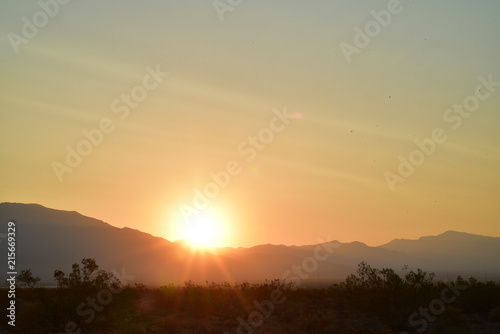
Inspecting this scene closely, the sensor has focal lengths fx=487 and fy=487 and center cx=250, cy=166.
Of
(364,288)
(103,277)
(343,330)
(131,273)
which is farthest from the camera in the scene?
(131,273)

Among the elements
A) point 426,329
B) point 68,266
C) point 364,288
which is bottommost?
point 426,329

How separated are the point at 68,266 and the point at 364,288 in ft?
538

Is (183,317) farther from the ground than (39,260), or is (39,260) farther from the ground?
(39,260)

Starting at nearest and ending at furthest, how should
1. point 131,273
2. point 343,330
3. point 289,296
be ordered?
1. point 343,330
2. point 289,296
3. point 131,273

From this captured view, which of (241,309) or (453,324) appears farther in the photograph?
(241,309)

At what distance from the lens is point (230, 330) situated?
25.2 meters

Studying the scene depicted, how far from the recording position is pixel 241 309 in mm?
30516

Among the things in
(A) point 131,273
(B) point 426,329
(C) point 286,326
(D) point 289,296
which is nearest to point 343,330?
(C) point 286,326

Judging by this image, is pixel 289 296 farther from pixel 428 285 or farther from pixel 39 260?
pixel 39 260

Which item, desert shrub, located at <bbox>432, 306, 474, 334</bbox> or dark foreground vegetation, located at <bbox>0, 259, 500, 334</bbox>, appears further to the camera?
dark foreground vegetation, located at <bbox>0, 259, 500, 334</bbox>

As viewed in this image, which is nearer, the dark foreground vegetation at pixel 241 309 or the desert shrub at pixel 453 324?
the desert shrub at pixel 453 324

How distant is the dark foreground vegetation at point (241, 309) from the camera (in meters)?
24.9

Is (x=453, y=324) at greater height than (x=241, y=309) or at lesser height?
lesser

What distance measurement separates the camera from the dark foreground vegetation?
81.8 feet
